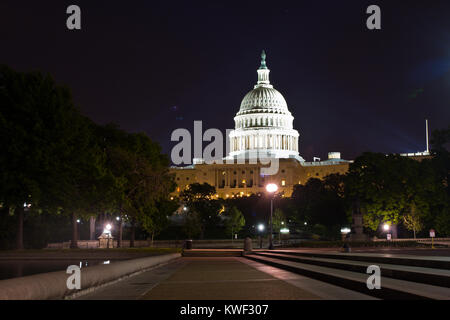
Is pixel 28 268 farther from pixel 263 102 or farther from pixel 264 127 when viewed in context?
pixel 263 102

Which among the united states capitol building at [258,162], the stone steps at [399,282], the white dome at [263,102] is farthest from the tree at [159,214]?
the white dome at [263,102]

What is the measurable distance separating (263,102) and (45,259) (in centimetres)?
16585

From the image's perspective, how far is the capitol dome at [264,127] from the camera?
192 meters

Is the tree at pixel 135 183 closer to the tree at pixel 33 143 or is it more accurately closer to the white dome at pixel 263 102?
the tree at pixel 33 143

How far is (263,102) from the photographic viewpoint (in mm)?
195875

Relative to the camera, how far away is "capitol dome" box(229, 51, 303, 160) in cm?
19238

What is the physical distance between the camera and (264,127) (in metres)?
191

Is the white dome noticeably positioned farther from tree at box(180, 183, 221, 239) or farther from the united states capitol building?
tree at box(180, 183, 221, 239)

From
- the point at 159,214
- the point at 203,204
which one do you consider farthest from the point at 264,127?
the point at 159,214

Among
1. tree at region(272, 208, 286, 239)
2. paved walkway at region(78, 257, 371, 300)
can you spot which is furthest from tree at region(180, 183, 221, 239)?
paved walkway at region(78, 257, 371, 300)

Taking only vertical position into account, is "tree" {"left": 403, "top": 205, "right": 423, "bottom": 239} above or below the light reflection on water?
above

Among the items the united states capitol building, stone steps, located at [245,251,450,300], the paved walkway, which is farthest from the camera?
the united states capitol building

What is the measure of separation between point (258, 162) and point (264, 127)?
12.0 metres
